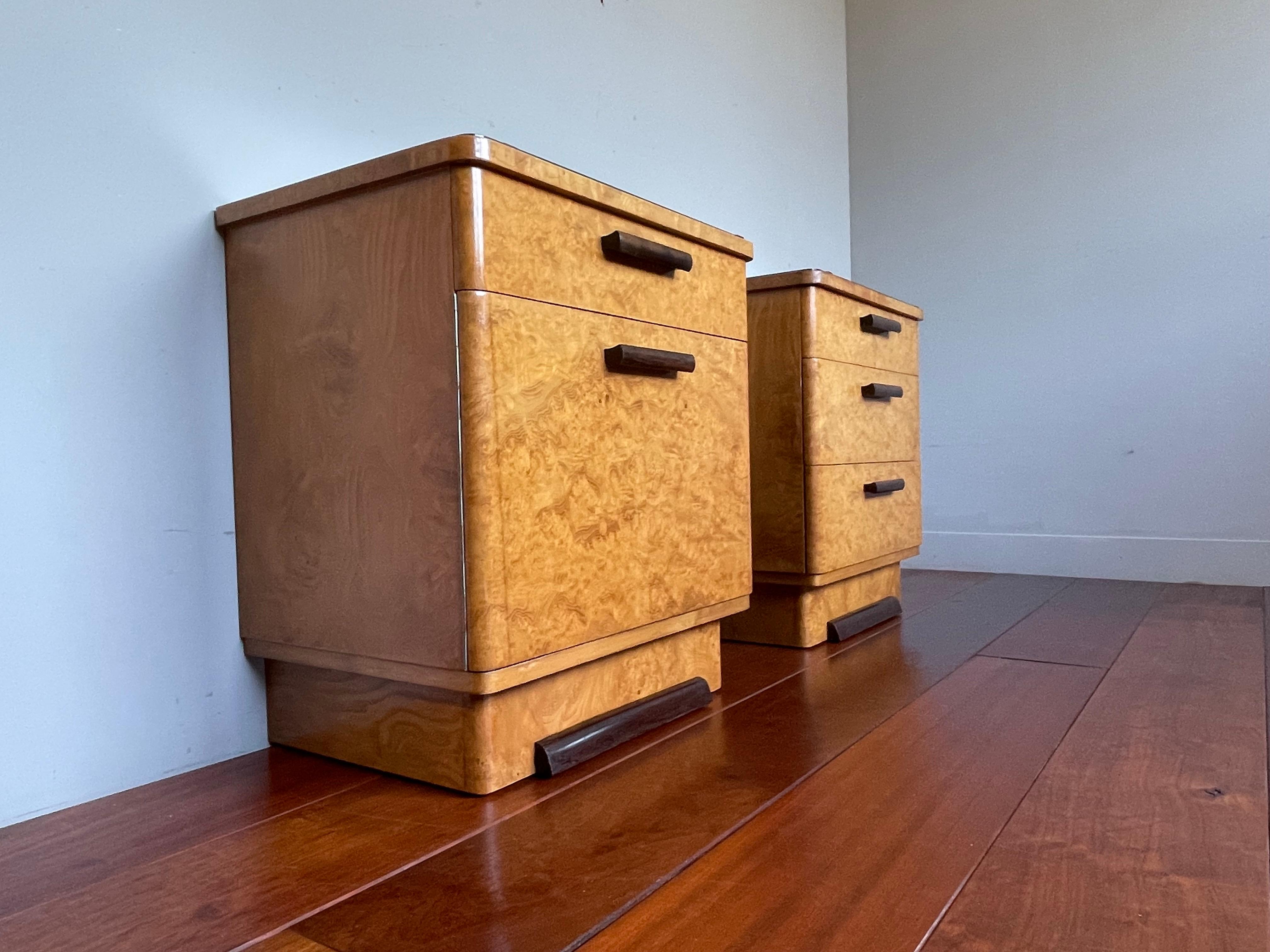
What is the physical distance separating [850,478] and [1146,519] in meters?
1.17

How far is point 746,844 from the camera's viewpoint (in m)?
0.75

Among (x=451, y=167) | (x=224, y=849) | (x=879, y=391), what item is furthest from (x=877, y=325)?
(x=224, y=849)

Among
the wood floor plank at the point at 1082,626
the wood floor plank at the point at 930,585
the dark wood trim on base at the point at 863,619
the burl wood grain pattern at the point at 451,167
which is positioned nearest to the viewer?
the burl wood grain pattern at the point at 451,167

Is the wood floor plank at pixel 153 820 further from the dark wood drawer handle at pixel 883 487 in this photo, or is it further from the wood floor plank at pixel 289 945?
the dark wood drawer handle at pixel 883 487

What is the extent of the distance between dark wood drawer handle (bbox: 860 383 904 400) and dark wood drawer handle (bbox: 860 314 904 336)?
3.9 inches

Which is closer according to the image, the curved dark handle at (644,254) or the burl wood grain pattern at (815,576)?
the curved dark handle at (644,254)

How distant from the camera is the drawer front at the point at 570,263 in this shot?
0.83 metres

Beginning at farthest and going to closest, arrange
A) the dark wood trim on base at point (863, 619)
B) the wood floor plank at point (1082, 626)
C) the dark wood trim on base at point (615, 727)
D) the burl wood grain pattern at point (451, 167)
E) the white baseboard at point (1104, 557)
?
1. the white baseboard at point (1104, 557)
2. the dark wood trim on base at point (863, 619)
3. the wood floor plank at point (1082, 626)
4. the dark wood trim on base at point (615, 727)
5. the burl wood grain pattern at point (451, 167)

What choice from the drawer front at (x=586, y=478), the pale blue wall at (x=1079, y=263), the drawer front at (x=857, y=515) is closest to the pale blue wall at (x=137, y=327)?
the drawer front at (x=586, y=478)

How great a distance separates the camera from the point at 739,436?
4.08ft

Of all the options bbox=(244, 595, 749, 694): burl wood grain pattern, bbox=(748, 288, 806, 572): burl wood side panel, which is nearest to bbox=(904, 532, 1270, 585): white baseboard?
bbox=(748, 288, 806, 572): burl wood side panel

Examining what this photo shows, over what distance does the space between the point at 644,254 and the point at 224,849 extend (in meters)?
0.72

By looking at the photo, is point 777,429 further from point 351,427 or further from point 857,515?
point 351,427

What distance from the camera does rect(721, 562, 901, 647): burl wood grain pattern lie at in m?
1.53
